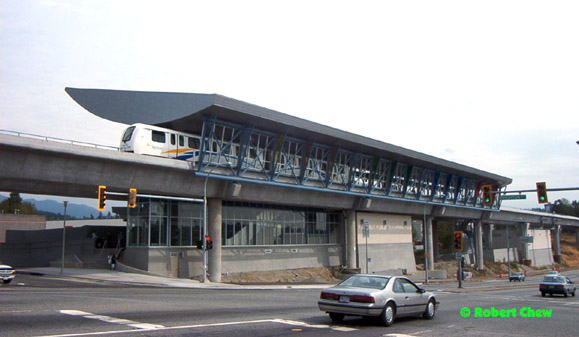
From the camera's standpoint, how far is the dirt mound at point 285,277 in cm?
4303

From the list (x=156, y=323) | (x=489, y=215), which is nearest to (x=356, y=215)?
(x=489, y=215)

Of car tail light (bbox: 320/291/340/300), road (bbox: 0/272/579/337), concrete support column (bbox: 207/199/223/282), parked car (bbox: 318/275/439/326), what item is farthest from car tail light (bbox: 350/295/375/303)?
concrete support column (bbox: 207/199/223/282)

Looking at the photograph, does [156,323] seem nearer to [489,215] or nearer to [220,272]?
[220,272]

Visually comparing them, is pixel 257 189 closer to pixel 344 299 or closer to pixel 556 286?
pixel 556 286

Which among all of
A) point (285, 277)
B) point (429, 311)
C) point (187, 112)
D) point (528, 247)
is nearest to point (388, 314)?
point (429, 311)

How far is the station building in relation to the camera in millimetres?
36844

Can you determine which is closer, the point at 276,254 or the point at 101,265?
the point at 101,265

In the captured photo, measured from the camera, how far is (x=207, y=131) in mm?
37750

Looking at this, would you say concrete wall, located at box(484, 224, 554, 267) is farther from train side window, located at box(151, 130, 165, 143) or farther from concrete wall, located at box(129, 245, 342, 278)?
train side window, located at box(151, 130, 165, 143)

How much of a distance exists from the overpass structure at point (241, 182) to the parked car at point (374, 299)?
838 inches

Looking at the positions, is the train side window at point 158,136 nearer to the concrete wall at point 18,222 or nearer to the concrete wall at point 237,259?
the concrete wall at point 237,259

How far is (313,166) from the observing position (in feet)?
159

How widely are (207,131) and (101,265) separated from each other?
14.8m

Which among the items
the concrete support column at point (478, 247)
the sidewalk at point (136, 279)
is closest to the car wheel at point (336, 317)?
the sidewalk at point (136, 279)
